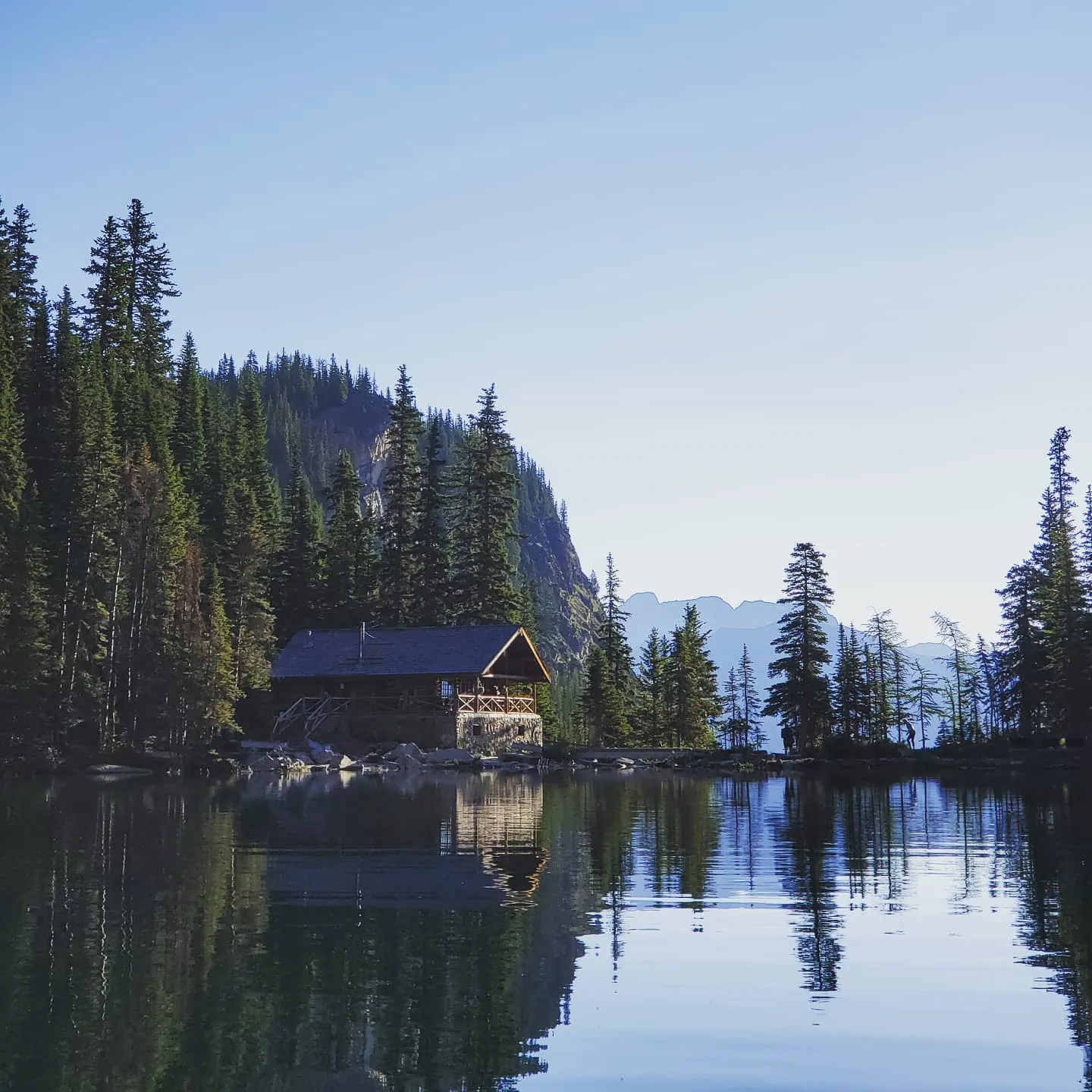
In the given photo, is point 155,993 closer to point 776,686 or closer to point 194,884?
point 194,884

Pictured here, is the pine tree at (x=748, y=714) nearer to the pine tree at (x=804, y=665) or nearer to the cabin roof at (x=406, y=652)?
the pine tree at (x=804, y=665)

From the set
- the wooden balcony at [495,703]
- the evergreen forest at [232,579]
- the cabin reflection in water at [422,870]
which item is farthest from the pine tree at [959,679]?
the cabin reflection in water at [422,870]

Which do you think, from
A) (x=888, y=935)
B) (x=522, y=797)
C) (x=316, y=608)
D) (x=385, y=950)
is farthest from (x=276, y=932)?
(x=316, y=608)

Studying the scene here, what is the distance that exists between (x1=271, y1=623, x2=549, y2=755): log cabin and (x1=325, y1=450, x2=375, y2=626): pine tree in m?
8.95

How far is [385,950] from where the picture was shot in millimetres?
14984

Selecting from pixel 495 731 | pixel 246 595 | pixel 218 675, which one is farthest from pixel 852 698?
pixel 218 675

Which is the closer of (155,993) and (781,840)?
(155,993)

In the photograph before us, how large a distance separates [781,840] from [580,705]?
5802cm

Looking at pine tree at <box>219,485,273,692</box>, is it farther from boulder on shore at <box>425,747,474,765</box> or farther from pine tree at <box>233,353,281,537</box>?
boulder on shore at <box>425,747,474,765</box>

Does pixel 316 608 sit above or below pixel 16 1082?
above

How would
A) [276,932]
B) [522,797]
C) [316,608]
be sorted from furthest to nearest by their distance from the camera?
1. [316,608]
2. [522,797]
3. [276,932]

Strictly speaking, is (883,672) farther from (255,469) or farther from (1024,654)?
(255,469)

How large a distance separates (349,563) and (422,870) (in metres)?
65.2

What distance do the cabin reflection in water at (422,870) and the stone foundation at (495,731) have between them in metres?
37.8
